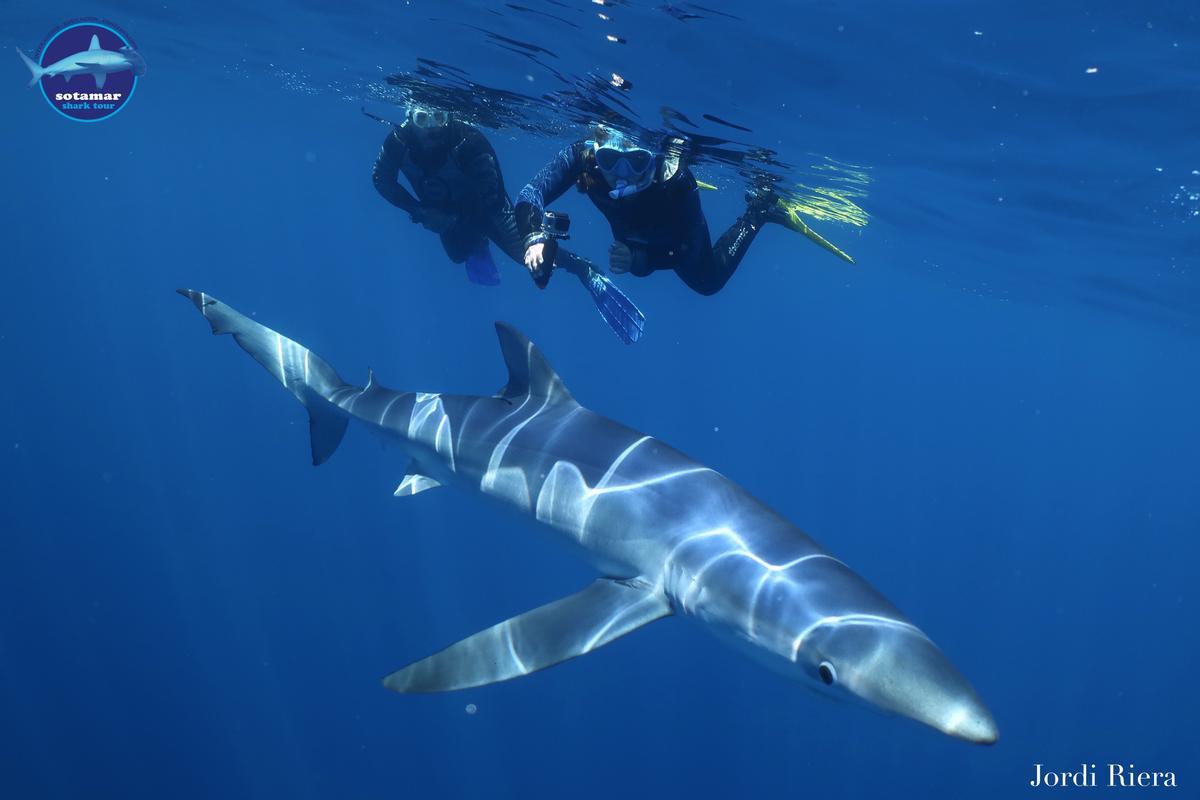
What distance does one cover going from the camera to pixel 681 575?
5.02m

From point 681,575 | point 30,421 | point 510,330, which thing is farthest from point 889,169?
point 30,421

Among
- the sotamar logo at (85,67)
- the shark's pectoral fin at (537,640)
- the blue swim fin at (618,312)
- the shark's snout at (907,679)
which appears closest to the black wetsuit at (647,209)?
the blue swim fin at (618,312)

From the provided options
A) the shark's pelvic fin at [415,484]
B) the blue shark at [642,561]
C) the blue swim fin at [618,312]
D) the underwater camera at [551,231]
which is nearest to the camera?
the blue shark at [642,561]

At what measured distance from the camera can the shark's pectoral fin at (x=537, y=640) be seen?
14.4 feet

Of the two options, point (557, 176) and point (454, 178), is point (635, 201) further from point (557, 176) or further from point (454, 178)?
point (454, 178)

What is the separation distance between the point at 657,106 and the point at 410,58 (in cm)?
626

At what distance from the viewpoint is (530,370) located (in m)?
6.61

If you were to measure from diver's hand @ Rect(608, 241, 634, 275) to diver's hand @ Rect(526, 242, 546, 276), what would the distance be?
1.92 metres

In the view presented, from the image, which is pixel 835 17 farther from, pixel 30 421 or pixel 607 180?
pixel 30 421

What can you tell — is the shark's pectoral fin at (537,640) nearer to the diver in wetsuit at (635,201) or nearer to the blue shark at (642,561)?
the blue shark at (642,561)

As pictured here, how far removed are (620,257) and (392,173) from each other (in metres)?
4.63

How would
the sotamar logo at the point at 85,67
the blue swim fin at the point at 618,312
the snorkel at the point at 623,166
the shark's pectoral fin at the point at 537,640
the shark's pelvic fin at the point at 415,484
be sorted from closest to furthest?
the shark's pectoral fin at the point at 537,640 → the shark's pelvic fin at the point at 415,484 → the blue swim fin at the point at 618,312 → the snorkel at the point at 623,166 → the sotamar logo at the point at 85,67

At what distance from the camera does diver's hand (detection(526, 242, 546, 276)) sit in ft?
24.6

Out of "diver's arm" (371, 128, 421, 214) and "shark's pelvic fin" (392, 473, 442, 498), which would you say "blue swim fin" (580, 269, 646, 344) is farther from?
"diver's arm" (371, 128, 421, 214)
